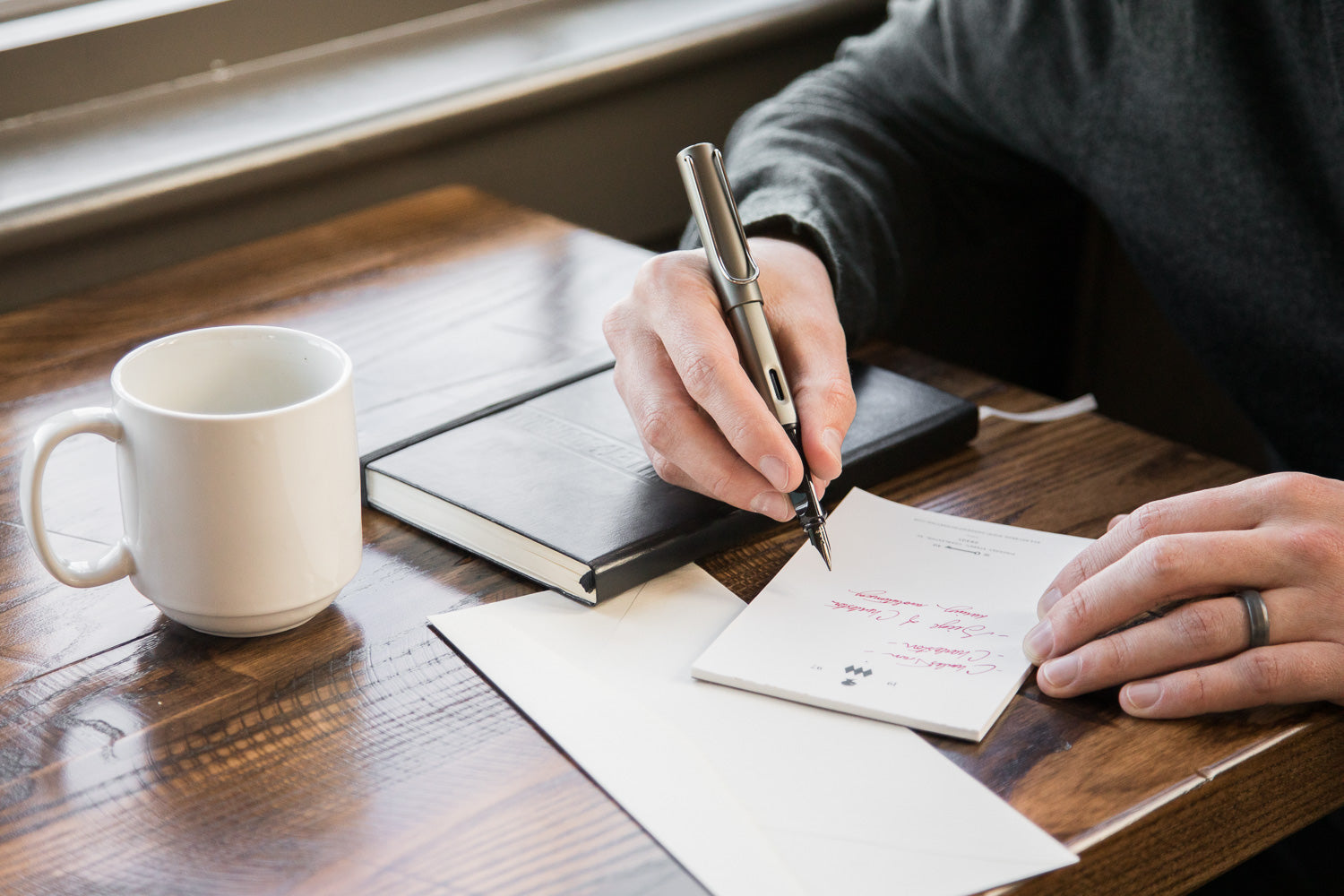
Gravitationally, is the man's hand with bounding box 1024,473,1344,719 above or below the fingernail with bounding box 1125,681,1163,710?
above

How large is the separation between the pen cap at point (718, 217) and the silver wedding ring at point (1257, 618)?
1.01ft

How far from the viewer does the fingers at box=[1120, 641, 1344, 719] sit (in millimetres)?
534

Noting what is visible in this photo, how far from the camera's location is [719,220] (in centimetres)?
70

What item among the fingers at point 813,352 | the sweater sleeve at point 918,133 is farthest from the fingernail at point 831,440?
the sweater sleeve at point 918,133

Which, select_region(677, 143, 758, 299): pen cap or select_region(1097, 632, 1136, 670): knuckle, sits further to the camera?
select_region(677, 143, 758, 299): pen cap

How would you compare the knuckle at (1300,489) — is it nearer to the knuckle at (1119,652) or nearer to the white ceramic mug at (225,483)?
the knuckle at (1119,652)

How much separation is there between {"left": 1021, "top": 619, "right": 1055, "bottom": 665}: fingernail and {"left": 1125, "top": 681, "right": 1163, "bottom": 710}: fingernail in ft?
0.13

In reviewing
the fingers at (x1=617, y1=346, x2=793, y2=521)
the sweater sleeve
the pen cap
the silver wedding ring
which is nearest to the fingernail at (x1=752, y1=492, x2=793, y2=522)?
the fingers at (x1=617, y1=346, x2=793, y2=521)

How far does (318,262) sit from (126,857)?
693 mm

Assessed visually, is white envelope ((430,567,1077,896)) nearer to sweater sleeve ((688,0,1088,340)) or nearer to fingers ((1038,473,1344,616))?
fingers ((1038,473,1344,616))

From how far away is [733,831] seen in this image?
0.48 metres

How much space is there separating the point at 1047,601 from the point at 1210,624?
76 mm

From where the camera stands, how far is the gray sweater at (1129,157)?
0.96m

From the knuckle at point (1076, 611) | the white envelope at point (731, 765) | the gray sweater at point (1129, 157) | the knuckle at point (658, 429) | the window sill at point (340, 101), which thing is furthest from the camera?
the window sill at point (340, 101)
